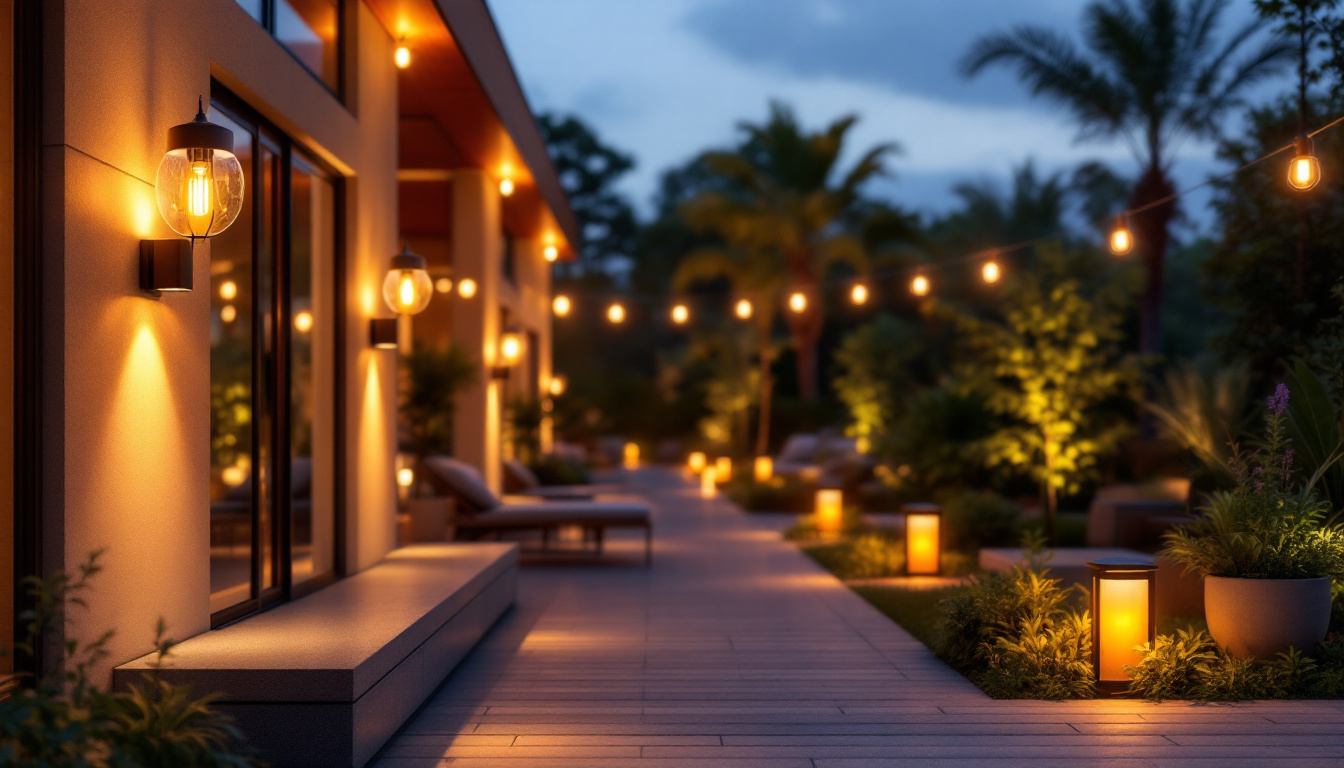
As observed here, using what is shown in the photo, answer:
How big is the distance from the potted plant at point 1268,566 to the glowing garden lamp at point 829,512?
7.16 meters

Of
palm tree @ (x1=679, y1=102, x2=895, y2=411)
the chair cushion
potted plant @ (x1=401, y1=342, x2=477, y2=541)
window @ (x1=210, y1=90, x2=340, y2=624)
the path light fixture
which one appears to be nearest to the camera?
the path light fixture

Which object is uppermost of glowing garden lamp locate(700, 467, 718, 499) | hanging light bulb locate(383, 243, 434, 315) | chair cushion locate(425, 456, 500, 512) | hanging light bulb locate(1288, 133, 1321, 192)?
hanging light bulb locate(1288, 133, 1321, 192)

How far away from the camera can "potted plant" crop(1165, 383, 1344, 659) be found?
5535mm

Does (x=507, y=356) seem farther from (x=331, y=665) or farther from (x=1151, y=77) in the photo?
(x=1151, y=77)

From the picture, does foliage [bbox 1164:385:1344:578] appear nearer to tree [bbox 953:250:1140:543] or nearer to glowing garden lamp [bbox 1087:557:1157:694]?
glowing garden lamp [bbox 1087:557:1157:694]

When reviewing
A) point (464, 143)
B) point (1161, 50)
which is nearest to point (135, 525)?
point (464, 143)

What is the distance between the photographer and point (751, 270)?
77.3 feet

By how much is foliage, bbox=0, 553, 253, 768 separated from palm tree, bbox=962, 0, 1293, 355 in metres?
16.1

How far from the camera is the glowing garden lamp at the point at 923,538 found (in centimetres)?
927

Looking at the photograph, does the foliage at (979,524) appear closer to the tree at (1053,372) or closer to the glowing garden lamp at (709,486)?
the tree at (1053,372)

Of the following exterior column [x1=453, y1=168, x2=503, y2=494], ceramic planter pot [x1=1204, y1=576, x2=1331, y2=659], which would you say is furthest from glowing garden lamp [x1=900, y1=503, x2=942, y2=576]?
exterior column [x1=453, y1=168, x2=503, y2=494]

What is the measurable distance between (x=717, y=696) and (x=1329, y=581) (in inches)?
117

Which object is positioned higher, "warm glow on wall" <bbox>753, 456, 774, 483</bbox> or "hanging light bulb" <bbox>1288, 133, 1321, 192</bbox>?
"hanging light bulb" <bbox>1288, 133, 1321, 192</bbox>

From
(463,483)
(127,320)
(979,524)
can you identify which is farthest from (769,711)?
(979,524)
